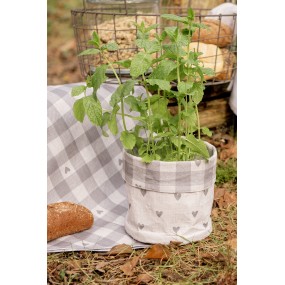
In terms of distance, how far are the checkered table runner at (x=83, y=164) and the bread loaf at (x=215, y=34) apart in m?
0.42

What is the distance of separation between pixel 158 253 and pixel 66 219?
0.26 meters

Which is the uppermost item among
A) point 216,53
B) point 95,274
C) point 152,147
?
point 216,53

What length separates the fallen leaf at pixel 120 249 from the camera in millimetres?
1340

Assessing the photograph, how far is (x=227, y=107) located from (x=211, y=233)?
0.80 m

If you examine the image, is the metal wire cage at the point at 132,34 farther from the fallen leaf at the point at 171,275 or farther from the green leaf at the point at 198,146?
the fallen leaf at the point at 171,275

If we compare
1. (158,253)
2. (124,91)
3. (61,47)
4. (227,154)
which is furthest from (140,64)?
(61,47)

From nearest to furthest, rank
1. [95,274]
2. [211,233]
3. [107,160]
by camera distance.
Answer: [95,274] → [211,233] → [107,160]

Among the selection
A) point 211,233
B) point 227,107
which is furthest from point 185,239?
point 227,107

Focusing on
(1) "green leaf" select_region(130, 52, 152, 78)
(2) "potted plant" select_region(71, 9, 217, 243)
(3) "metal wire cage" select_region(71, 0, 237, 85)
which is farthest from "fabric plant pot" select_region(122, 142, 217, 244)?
(3) "metal wire cage" select_region(71, 0, 237, 85)

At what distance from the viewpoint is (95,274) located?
1.27 m

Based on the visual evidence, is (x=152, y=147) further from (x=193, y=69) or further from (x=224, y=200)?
(x=224, y=200)

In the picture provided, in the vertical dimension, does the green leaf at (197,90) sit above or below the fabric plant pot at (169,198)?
above

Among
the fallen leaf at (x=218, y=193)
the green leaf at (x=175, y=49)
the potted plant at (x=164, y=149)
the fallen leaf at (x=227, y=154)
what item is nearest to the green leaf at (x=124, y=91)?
the potted plant at (x=164, y=149)

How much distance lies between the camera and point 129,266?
128cm
